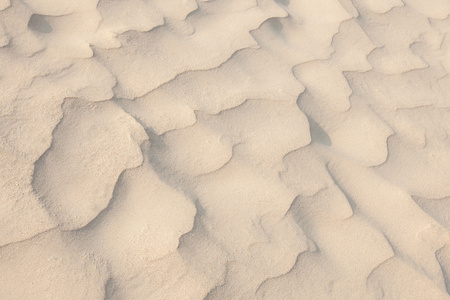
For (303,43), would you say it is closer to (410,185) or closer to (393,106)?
(393,106)

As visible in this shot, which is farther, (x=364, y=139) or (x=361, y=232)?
(x=364, y=139)

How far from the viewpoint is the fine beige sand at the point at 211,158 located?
52.4 inches

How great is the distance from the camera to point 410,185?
5.66 ft

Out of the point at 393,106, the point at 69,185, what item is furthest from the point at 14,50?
the point at 393,106

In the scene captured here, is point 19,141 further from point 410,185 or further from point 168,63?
point 410,185

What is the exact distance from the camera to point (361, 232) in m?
1.53

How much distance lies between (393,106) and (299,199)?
0.68 metres

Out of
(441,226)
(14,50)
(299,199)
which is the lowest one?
(441,226)

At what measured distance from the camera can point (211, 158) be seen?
62.6 inches

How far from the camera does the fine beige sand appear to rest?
4.36 ft

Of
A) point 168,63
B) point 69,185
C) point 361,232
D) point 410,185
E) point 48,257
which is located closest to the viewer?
point 48,257

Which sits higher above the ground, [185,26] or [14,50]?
[14,50]

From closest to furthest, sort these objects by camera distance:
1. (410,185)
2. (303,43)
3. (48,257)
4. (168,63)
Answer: (48,257) < (410,185) < (168,63) < (303,43)

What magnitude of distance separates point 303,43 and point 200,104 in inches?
24.8
